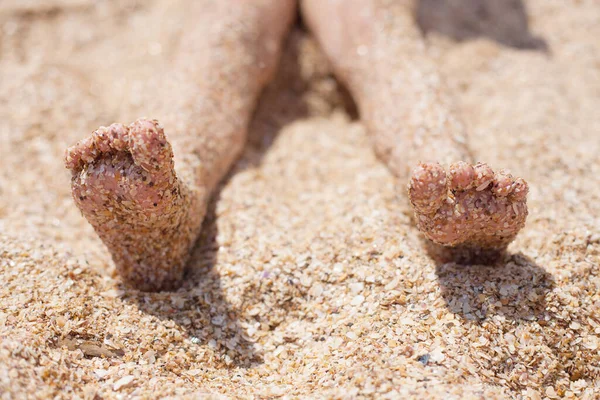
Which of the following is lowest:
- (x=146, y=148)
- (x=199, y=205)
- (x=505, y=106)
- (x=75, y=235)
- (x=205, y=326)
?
(x=75, y=235)

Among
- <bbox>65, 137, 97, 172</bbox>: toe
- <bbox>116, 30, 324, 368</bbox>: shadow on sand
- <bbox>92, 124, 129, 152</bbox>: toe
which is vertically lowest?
<bbox>116, 30, 324, 368</bbox>: shadow on sand

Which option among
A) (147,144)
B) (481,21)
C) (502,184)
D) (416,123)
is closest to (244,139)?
(416,123)

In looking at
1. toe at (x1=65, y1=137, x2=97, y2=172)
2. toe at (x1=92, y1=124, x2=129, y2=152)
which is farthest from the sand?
toe at (x1=92, y1=124, x2=129, y2=152)

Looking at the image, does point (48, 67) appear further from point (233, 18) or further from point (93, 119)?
point (233, 18)

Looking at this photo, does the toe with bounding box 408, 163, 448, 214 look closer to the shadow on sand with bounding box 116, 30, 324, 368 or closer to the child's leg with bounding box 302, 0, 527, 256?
Result: the child's leg with bounding box 302, 0, 527, 256

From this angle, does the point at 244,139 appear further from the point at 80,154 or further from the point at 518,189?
the point at 518,189

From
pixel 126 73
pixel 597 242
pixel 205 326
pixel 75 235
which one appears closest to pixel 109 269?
pixel 75 235

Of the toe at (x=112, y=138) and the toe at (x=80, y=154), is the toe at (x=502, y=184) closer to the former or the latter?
the toe at (x=112, y=138)
